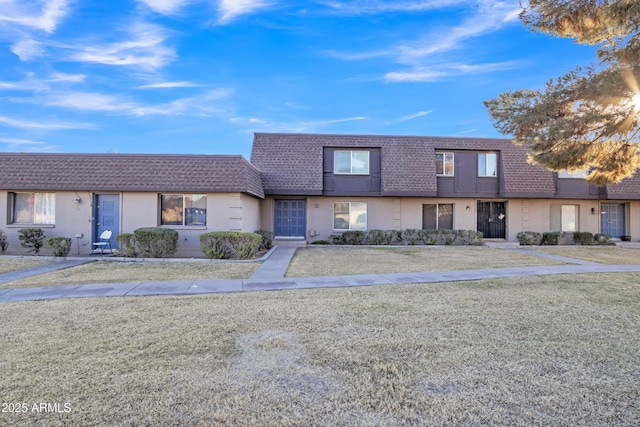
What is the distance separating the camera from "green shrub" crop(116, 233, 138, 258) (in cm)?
1209

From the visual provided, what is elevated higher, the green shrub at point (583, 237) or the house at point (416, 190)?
the house at point (416, 190)

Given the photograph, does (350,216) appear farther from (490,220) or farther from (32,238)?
(32,238)

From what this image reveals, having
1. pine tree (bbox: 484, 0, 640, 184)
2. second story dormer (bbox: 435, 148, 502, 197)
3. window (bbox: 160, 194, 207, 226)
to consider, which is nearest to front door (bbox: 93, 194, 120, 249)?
window (bbox: 160, 194, 207, 226)

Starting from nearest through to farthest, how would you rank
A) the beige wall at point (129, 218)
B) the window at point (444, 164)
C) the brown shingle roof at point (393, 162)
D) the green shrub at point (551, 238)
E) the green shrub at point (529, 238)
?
1. the beige wall at point (129, 218)
2. the brown shingle roof at point (393, 162)
3. the green shrub at point (529, 238)
4. the green shrub at point (551, 238)
5. the window at point (444, 164)

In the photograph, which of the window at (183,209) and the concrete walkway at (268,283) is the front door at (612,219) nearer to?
the concrete walkway at (268,283)

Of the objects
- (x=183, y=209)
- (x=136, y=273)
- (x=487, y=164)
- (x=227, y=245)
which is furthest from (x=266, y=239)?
(x=487, y=164)

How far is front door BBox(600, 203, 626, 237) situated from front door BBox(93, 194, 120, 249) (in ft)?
80.4

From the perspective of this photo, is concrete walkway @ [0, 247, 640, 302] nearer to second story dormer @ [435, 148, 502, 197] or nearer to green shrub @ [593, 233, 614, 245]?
second story dormer @ [435, 148, 502, 197]

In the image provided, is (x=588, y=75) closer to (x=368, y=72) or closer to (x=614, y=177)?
(x=614, y=177)

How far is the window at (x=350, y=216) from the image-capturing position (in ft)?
61.4

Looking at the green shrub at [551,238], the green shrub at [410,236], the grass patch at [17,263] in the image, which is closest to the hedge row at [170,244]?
the grass patch at [17,263]

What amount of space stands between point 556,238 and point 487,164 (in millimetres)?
5122

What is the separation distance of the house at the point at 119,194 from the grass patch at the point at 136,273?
2.87 m

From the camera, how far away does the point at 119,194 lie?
45.0 ft
